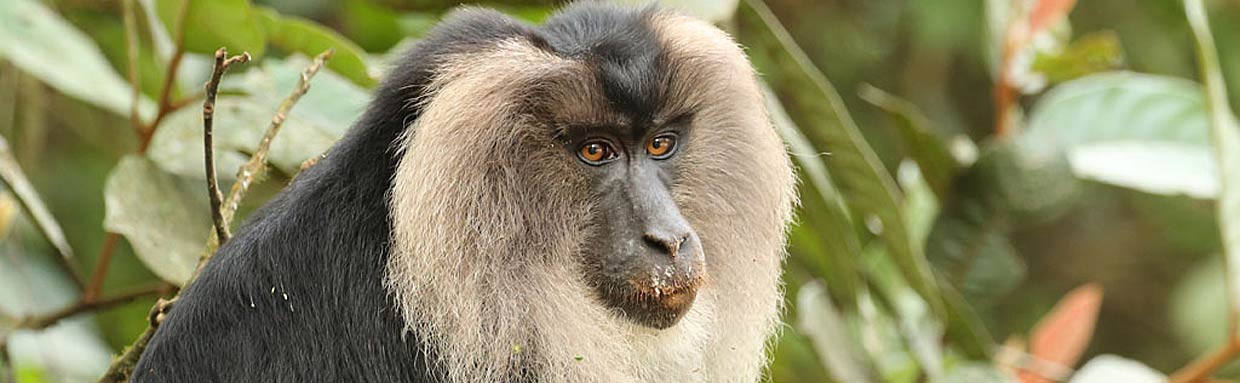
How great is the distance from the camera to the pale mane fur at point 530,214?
2.43 metres

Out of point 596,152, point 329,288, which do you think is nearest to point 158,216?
point 329,288

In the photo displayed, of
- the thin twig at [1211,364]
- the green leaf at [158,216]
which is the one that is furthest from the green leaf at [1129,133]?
the green leaf at [158,216]

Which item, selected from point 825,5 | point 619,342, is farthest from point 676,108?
point 825,5

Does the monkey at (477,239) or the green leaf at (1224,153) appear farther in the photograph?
the green leaf at (1224,153)

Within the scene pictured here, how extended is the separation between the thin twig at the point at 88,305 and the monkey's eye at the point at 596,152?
42.4 inches

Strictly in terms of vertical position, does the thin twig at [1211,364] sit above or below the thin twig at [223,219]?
below

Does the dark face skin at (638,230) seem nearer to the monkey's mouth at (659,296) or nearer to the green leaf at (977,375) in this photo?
the monkey's mouth at (659,296)

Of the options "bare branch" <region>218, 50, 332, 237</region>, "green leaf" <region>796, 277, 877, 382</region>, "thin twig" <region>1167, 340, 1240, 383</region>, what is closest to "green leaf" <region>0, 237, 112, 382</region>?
"bare branch" <region>218, 50, 332, 237</region>

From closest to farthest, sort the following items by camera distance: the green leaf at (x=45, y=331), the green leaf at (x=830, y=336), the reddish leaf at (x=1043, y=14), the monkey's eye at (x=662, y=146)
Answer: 1. the monkey's eye at (x=662, y=146)
2. the green leaf at (x=830, y=336)
3. the green leaf at (x=45, y=331)
4. the reddish leaf at (x=1043, y=14)

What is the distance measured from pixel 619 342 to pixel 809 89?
1023mm

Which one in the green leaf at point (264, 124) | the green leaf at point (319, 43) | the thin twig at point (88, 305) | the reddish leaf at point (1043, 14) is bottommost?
the thin twig at point (88, 305)

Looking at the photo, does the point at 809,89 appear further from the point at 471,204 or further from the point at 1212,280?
the point at 1212,280

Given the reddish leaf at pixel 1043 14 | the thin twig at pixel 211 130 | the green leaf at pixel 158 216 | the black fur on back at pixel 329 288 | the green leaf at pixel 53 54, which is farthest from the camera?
the reddish leaf at pixel 1043 14

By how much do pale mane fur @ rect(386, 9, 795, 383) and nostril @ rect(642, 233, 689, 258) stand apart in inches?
6.4
